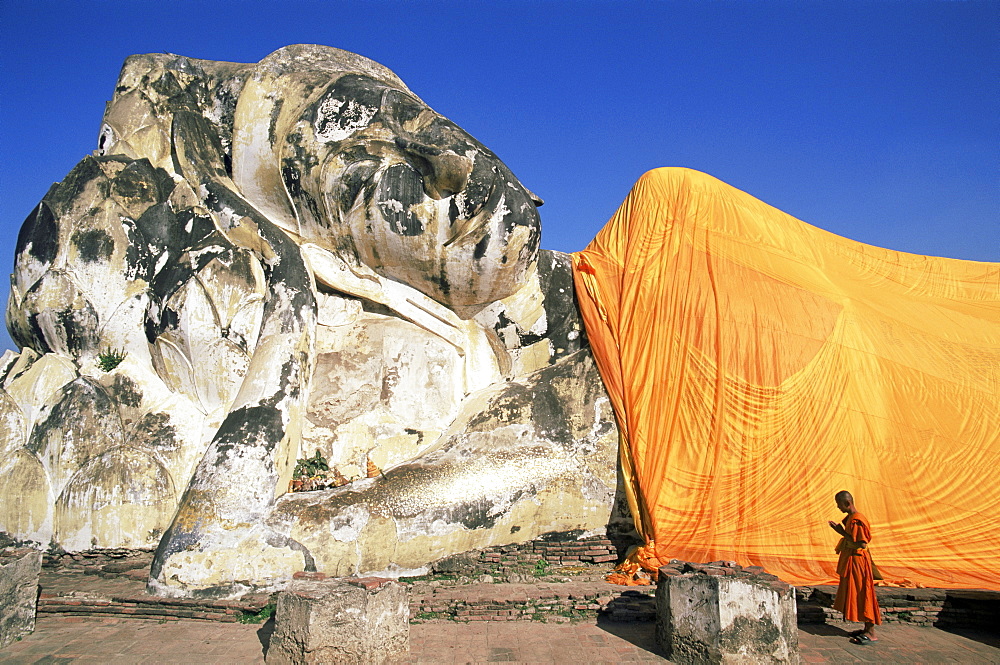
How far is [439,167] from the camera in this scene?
6.20 meters

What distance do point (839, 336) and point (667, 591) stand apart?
115 inches

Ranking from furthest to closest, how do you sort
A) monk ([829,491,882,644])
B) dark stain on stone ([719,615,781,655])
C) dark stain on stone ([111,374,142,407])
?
1. dark stain on stone ([111,374,142,407])
2. monk ([829,491,882,644])
3. dark stain on stone ([719,615,781,655])

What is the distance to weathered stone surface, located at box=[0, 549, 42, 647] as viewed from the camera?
4430 millimetres

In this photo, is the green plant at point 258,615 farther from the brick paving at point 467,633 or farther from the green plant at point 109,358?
the green plant at point 109,358

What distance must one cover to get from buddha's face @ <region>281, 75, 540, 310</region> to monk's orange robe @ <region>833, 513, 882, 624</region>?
3362 millimetres

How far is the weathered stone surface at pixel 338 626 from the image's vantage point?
395cm

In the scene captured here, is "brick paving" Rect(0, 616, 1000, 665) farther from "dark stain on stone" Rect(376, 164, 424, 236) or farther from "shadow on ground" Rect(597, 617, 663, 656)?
"dark stain on stone" Rect(376, 164, 424, 236)

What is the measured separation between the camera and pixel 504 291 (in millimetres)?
6824

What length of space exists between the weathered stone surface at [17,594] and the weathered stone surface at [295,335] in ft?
3.00

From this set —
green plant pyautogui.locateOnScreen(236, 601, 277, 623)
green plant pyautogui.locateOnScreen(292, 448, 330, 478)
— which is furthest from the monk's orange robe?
green plant pyautogui.locateOnScreen(292, 448, 330, 478)

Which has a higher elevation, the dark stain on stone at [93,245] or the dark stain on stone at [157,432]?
the dark stain on stone at [93,245]

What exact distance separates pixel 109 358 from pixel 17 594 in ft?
7.51

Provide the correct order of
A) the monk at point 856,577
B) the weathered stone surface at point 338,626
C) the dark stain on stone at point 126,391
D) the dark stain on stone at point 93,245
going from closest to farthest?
the weathered stone surface at point 338,626, the monk at point 856,577, the dark stain on stone at point 126,391, the dark stain on stone at point 93,245

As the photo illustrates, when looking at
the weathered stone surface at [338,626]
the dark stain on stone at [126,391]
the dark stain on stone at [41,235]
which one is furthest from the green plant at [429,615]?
the dark stain on stone at [41,235]
